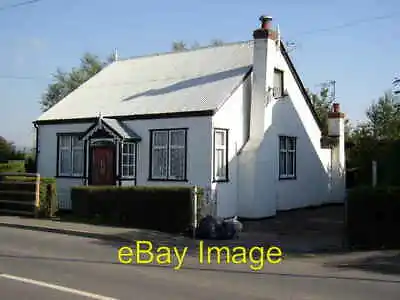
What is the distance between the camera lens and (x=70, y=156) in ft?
82.2

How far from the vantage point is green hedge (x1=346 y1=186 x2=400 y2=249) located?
550 inches

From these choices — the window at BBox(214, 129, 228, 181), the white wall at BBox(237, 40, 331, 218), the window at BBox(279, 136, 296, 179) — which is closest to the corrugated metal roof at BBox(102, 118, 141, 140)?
the window at BBox(214, 129, 228, 181)

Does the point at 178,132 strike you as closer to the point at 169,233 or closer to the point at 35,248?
the point at 169,233

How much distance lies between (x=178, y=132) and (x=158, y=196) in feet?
14.6

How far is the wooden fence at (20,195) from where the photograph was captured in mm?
20953

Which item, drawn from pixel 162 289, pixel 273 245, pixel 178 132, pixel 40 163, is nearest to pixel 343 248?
pixel 273 245

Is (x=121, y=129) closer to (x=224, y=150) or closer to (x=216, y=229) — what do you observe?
(x=224, y=150)

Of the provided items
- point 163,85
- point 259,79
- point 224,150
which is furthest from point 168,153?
point 259,79

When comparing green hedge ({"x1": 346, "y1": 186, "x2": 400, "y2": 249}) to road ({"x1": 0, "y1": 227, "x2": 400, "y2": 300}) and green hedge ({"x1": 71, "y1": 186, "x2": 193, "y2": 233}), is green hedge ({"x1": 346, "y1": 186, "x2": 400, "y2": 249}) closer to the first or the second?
road ({"x1": 0, "y1": 227, "x2": 400, "y2": 300})

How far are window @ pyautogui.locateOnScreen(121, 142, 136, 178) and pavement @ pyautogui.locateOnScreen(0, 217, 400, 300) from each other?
8.60 meters

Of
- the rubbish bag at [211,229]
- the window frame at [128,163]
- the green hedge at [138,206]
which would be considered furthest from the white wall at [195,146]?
the rubbish bag at [211,229]

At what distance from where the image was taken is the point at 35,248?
13.8m

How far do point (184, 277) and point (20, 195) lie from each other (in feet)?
43.8

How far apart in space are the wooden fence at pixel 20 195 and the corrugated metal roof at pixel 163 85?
175 inches
